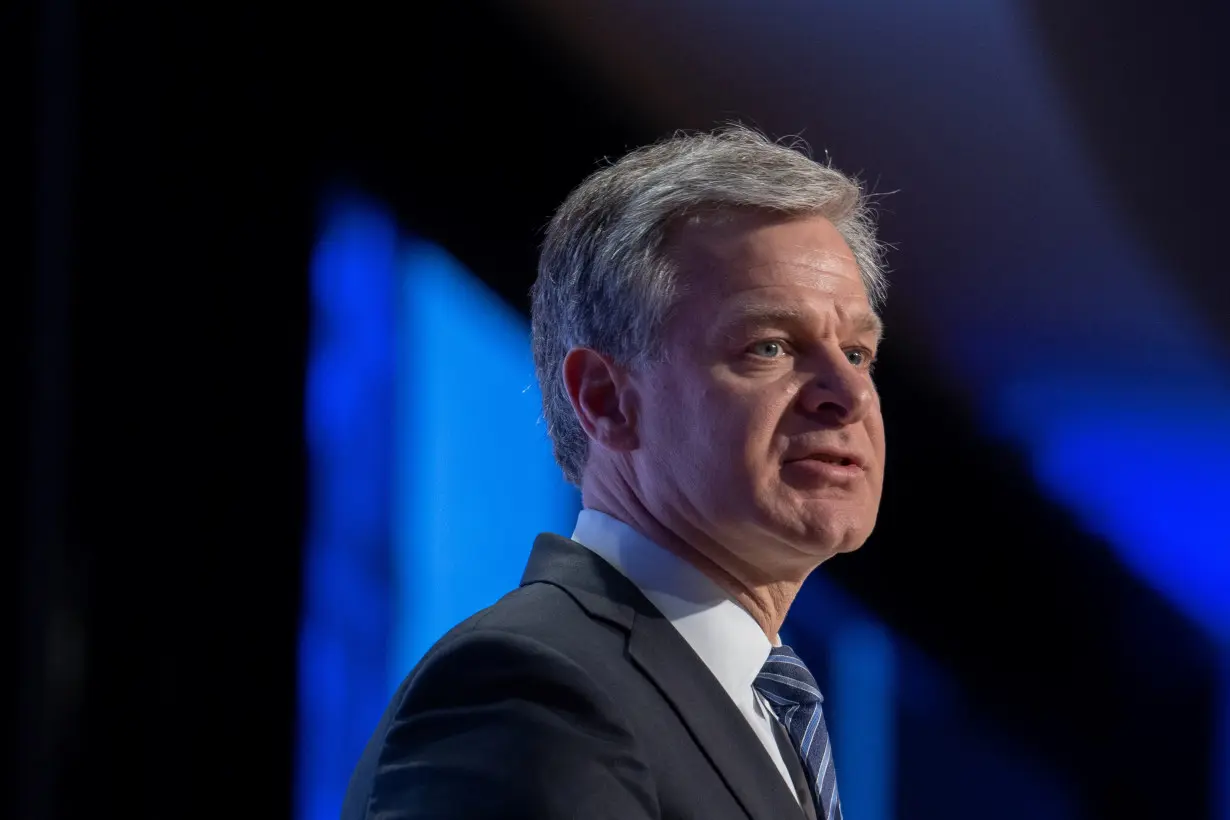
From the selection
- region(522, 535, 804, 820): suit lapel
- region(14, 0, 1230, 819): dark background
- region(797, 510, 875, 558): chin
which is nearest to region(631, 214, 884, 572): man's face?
region(797, 510, 875, 558): chin

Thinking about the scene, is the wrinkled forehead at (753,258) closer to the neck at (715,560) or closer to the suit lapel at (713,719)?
the neck at (715,560)

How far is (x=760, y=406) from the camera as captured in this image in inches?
47.0

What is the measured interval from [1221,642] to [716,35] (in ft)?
4.12

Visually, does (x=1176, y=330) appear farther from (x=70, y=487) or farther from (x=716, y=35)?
(x=70, y=487)

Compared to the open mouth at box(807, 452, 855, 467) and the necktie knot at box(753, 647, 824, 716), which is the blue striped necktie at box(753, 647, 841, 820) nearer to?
the necktie knot at box(753, 647, 824, 716)

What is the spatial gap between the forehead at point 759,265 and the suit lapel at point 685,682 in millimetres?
304

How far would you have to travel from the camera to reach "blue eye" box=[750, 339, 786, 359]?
122 centimetres

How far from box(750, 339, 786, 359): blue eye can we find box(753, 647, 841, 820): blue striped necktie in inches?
12.2

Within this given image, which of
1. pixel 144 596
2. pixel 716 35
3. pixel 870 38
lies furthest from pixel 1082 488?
pixel 144 596

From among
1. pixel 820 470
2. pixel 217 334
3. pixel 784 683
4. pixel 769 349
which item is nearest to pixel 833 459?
pixel 820 470

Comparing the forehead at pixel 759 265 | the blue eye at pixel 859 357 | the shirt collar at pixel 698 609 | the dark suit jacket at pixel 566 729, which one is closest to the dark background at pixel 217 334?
the blue eye at pixel 859 357

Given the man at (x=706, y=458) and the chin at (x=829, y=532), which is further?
the chin at (x=829, y=532)

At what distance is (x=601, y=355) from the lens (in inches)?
50.9

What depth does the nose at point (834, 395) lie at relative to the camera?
1212mm
